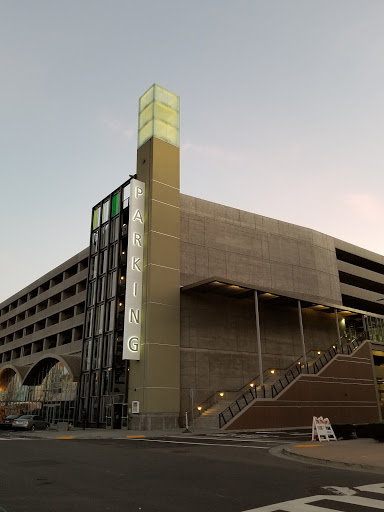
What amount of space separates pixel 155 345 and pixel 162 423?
5790 millimetres

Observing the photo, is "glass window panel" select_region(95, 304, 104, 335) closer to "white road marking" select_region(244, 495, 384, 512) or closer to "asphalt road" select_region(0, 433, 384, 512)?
"asphalt road" select_region(0, 433, 384, 512)

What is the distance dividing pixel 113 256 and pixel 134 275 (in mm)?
6296

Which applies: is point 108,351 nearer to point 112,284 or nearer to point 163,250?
point 112,284

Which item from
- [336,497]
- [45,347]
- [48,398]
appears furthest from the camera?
[45,347]

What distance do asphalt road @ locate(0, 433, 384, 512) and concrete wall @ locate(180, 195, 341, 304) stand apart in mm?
24769

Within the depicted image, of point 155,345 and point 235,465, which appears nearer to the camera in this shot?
point 235,465

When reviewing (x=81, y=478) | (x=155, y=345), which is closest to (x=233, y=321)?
(x=155, y=345)

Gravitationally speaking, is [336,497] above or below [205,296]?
below

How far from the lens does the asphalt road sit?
23.9 ft

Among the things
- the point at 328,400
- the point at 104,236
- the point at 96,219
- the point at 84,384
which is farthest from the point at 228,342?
the point at 96,219

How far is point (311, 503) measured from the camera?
739cm

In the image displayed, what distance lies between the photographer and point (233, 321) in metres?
39.5

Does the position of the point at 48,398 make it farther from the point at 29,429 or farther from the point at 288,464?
the point at 288,464

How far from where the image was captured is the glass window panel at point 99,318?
4012 cm
